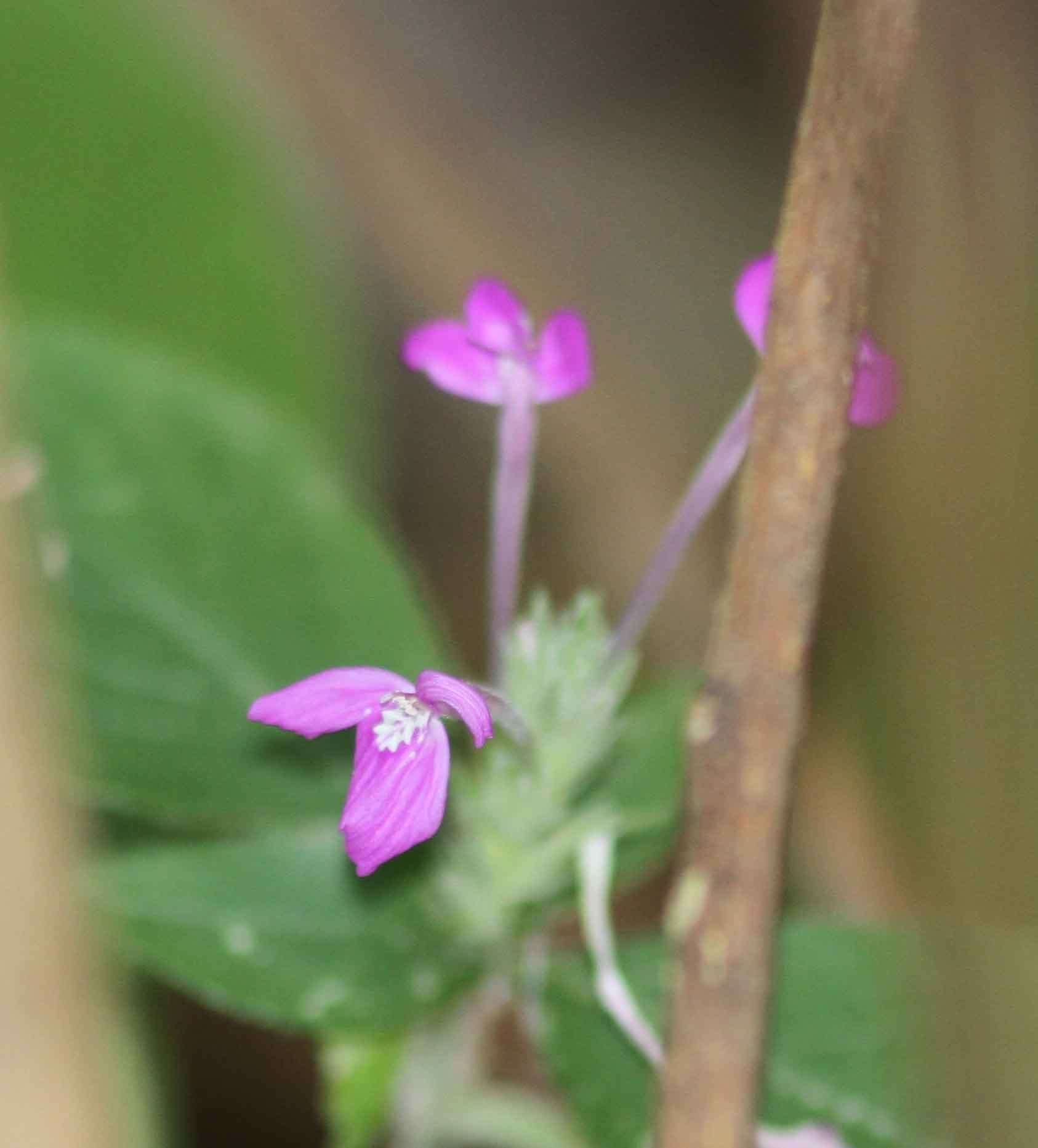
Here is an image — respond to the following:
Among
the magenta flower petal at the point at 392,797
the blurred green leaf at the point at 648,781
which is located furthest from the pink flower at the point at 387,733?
the blurred green leaf at the point at 648,781

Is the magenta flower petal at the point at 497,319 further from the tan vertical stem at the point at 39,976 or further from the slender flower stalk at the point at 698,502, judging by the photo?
the tan vertical stem at the point at 39,976

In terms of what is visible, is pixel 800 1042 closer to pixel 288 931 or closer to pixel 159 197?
pixel 288 931

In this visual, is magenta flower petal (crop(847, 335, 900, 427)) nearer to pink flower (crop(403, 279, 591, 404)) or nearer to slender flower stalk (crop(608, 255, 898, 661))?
slender flower stalk (crop(608, 255, 898, 661))

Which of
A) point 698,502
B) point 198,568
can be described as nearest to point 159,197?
point 198,568

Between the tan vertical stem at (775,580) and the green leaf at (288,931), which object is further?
the green leaf at (288,931)

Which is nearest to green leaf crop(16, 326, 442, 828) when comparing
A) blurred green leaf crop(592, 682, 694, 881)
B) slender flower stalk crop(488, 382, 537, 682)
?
blurred green leaf crop(592, 682, 694, 881)

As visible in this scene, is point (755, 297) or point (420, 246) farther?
point (420, 246)

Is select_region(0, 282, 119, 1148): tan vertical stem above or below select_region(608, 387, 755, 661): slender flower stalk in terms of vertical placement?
below
